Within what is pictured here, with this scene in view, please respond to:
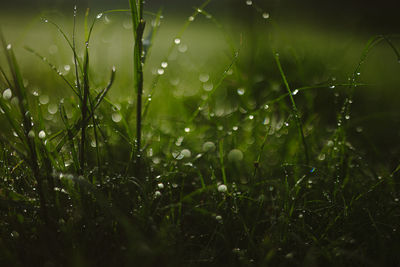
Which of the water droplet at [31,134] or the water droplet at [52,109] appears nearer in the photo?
the water droplet at [31,134]

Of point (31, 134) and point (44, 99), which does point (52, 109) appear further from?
point (31, 134)

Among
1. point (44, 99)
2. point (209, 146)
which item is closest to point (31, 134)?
point (209, 146)

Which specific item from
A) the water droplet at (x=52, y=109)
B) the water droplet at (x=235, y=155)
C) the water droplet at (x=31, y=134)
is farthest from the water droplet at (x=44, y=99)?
the water droplet at (x=235, y=155)

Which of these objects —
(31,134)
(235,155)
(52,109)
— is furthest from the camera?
(52,109)

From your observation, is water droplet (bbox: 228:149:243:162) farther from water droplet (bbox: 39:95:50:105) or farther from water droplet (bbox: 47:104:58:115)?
water droplet (bbox: 39:95:50:105)

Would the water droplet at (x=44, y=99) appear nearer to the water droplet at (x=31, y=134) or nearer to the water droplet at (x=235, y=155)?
the water droplet at (x=31, y=134)

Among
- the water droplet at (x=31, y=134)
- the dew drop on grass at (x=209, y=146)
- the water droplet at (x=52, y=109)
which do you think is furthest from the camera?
the water droplet at (x=52, y=109)

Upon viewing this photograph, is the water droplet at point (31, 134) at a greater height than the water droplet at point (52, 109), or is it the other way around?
the water droplet at point (52, 109)

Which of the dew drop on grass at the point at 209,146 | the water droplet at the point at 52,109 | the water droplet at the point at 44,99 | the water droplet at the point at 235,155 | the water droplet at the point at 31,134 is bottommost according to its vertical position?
the water droplet at the point at 235,155
